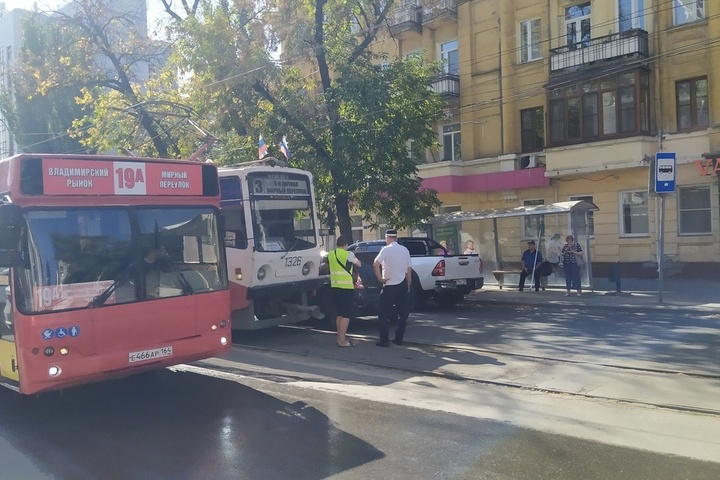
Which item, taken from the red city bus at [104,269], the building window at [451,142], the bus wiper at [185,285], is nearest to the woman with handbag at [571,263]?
the building window at [451,142]

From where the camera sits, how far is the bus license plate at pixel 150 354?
7461 mm

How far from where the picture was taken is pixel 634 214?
23.6 meters

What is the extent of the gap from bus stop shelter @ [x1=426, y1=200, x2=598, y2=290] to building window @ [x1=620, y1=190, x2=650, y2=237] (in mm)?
3212

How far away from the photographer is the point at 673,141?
22188 millimetres

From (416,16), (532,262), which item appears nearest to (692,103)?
(532,262)

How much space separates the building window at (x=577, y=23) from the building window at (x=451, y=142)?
5.77 meters

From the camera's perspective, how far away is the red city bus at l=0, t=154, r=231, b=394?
22.5ft

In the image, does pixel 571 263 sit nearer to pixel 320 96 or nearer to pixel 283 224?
pixel 320 96

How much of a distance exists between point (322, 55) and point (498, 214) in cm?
671

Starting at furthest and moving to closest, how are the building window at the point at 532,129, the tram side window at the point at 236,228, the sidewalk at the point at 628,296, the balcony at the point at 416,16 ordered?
the balcony at the point at 416,16
the building window at the point at 532,129
the sidewalk at the point at 628,296
the tram side window at the point at 236,228

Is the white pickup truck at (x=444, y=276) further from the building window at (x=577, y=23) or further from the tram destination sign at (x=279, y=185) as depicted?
the building window at (x=577, y=23)

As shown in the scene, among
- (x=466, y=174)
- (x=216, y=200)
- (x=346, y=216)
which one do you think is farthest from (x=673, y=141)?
(x=216, y=200)

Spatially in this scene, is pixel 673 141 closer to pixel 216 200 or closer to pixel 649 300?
pixel 649 300

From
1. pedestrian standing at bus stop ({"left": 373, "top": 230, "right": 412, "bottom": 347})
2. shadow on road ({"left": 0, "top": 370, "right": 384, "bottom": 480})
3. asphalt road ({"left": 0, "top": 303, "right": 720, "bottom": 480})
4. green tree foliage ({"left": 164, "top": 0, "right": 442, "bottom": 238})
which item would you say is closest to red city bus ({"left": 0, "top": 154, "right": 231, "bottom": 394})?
shadow on road ({"left": 0, "top": 370, "right": 384, "bottom": 480})
